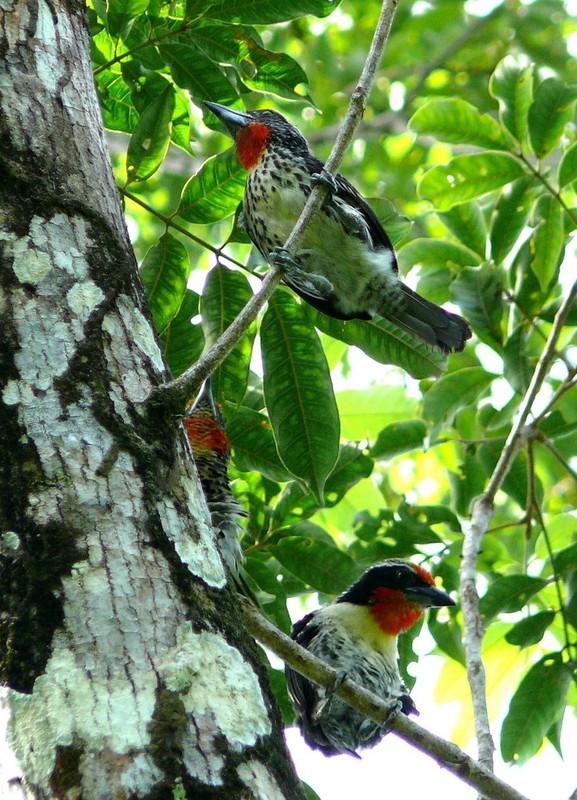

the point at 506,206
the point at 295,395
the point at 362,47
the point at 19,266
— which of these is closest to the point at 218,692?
the point at 19,266

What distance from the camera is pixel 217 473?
3232mm

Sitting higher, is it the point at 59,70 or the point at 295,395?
the point at 59,70

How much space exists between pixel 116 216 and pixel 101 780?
45.3 inches

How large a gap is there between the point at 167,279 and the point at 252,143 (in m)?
0.96

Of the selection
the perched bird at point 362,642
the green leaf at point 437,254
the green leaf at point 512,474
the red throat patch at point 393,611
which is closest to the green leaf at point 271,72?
the green leaf at point 437,254

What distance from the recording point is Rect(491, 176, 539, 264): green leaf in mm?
3625

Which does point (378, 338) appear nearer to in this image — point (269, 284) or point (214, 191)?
point (214, 191)

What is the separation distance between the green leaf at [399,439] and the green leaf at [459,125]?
105cm

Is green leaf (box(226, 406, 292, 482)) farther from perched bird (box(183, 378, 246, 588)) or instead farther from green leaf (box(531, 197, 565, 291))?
green leaf (box(531, 197, 565, 291))

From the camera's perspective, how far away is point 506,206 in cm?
363

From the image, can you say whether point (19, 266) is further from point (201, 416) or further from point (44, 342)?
point (201, 416)

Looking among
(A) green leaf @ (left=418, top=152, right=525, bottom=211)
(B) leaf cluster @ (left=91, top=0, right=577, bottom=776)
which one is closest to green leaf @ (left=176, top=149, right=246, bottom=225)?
(B) leaf cluster @ (left=91, top=0, right=577, bottom=776)

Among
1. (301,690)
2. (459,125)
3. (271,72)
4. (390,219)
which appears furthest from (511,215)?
(301,690)

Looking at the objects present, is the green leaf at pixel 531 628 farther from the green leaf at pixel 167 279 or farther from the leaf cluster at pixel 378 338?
the green leaf at pixel 167 279
